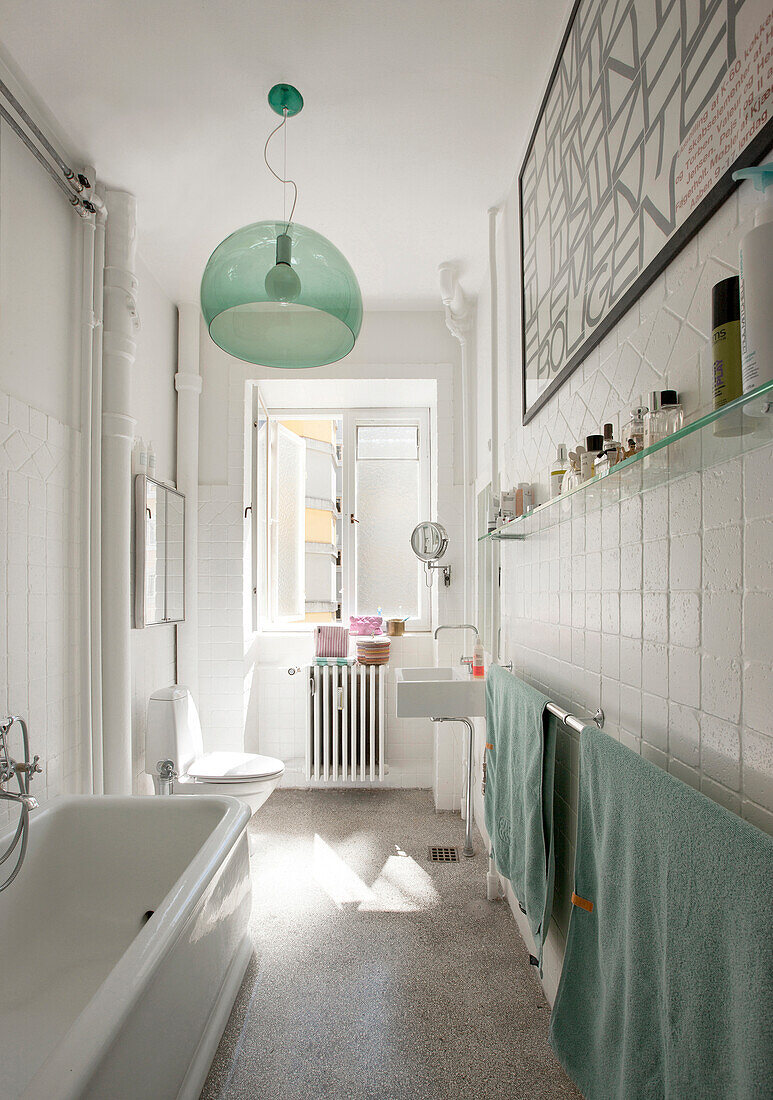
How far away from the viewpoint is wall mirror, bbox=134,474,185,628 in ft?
8.64

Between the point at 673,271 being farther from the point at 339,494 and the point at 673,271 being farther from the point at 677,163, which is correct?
the point at 339,494

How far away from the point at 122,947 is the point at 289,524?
258 cm

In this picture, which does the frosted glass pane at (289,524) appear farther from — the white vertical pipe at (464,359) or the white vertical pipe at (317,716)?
the white vertical pipe at (464,359)

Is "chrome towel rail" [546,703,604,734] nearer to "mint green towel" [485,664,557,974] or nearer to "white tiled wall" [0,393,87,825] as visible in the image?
"mint green towel" [485,664,557,974]

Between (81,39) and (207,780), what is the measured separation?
8.41ft

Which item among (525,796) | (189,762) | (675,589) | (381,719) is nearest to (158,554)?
(189,762)

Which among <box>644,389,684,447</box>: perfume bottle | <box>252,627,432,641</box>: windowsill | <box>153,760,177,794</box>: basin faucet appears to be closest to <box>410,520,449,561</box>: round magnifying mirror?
<box>252,627,432,641</box>: windowsill

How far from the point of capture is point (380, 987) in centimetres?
181

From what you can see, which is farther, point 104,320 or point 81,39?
point 104,320

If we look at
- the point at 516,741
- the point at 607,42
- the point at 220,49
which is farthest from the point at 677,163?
the point at 220,49

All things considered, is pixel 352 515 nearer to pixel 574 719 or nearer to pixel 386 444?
pixel 386 444

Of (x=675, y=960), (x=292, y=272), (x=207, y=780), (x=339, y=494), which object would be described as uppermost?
(x=292, y=272)

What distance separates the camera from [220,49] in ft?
5.83

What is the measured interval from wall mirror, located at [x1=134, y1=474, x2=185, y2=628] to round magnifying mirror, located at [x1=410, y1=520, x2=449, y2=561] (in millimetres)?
1232
